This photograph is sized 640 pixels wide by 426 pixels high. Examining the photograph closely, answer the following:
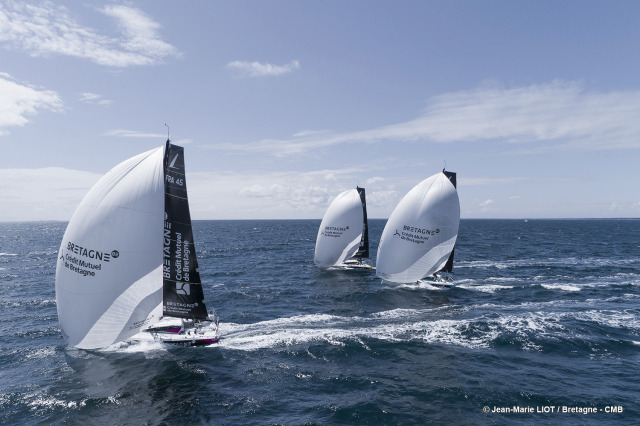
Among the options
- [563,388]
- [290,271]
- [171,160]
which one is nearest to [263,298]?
[290,271]

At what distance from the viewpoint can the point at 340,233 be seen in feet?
185

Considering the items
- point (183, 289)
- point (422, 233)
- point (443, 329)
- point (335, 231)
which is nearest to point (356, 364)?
point (443, 329)

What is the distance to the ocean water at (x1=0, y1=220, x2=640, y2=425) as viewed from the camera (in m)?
18.6

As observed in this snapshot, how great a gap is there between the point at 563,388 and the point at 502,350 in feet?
17.1

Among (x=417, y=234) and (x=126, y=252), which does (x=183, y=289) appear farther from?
(x=417, y=234)

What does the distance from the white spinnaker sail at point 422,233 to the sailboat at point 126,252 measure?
2629cm

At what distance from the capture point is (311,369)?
75.6 ft

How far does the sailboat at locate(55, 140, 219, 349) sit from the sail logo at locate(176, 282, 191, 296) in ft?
0.21

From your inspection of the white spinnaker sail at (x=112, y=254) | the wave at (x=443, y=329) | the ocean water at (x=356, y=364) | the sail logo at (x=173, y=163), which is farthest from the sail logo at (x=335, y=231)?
the white spinnaker sail at (x=112, y=254)

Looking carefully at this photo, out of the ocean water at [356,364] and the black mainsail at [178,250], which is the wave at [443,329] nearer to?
the ocean water at [356,364]

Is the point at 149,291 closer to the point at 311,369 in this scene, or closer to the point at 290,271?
the point at 311,369

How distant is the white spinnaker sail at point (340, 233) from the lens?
56.6m

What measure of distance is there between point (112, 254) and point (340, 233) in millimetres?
38340

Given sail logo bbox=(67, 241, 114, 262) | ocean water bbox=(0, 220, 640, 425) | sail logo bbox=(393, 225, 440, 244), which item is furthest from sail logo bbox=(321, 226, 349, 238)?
sail logo bbox=(67, 241, 114, 262)
